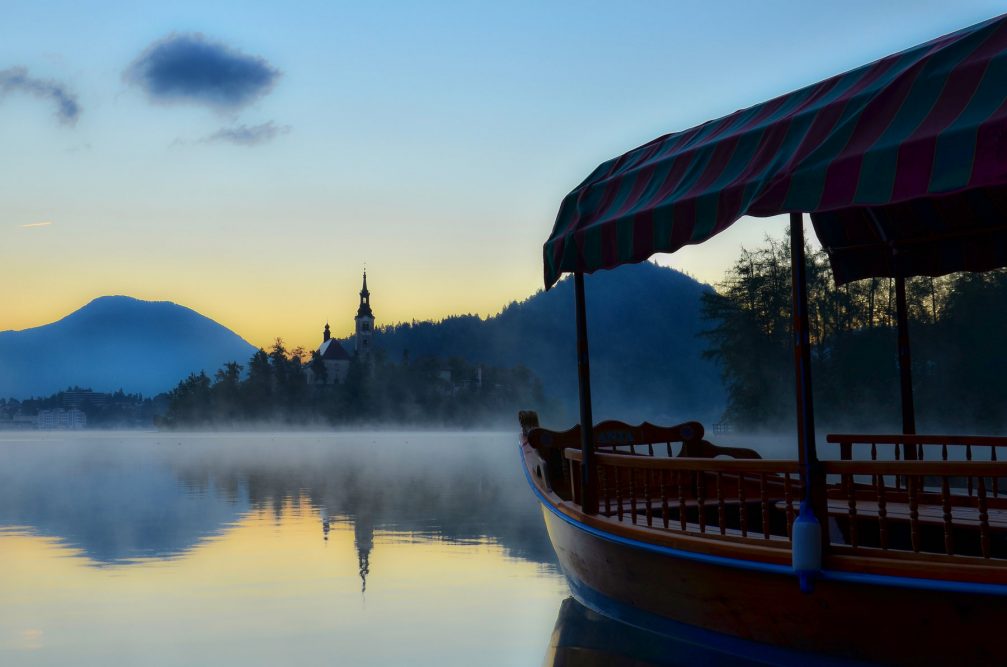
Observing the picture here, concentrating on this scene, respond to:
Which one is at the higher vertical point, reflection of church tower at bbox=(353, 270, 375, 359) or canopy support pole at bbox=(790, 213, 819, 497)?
reflection of church tower at bbox=(353, 270, 375, 359)

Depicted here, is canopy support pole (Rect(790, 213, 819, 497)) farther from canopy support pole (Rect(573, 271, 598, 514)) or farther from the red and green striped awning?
canopy support pole (Rect(573, 271, 598, 514))

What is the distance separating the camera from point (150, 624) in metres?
9.25

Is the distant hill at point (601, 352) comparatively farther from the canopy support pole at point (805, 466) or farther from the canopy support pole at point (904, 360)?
the canopy support pole at point (805, 466)

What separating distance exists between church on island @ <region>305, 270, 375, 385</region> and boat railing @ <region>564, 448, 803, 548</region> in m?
133

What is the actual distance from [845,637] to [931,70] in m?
3.10

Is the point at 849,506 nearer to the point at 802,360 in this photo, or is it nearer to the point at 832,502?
the point at 802,360

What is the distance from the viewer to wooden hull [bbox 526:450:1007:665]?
16.3ft

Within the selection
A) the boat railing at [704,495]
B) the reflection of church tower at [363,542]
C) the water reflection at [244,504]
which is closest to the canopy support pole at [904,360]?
the boat railing at [704,495]

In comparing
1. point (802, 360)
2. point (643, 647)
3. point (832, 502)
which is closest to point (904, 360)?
point (832, 502)

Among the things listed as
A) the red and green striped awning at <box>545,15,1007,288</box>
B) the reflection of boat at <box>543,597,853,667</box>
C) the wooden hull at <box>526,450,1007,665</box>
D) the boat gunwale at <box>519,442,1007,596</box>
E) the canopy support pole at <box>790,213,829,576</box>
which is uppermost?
the red and green striped awning at <box>545,15,1007,288</box>

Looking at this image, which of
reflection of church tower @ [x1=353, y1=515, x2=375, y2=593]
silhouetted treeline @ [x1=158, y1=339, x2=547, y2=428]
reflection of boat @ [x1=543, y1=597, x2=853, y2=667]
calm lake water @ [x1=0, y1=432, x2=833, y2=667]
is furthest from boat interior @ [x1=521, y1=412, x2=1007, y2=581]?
silhouetted treeline @ [x1=158, y1=339, x2=547, y2=428]

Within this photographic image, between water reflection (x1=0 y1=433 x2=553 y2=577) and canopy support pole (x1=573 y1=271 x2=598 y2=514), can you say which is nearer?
canopy support pole (x1=573 y1=271 x2=598 y2=514)

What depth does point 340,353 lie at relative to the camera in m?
162

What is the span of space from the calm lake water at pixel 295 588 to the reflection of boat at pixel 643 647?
0.02 m
